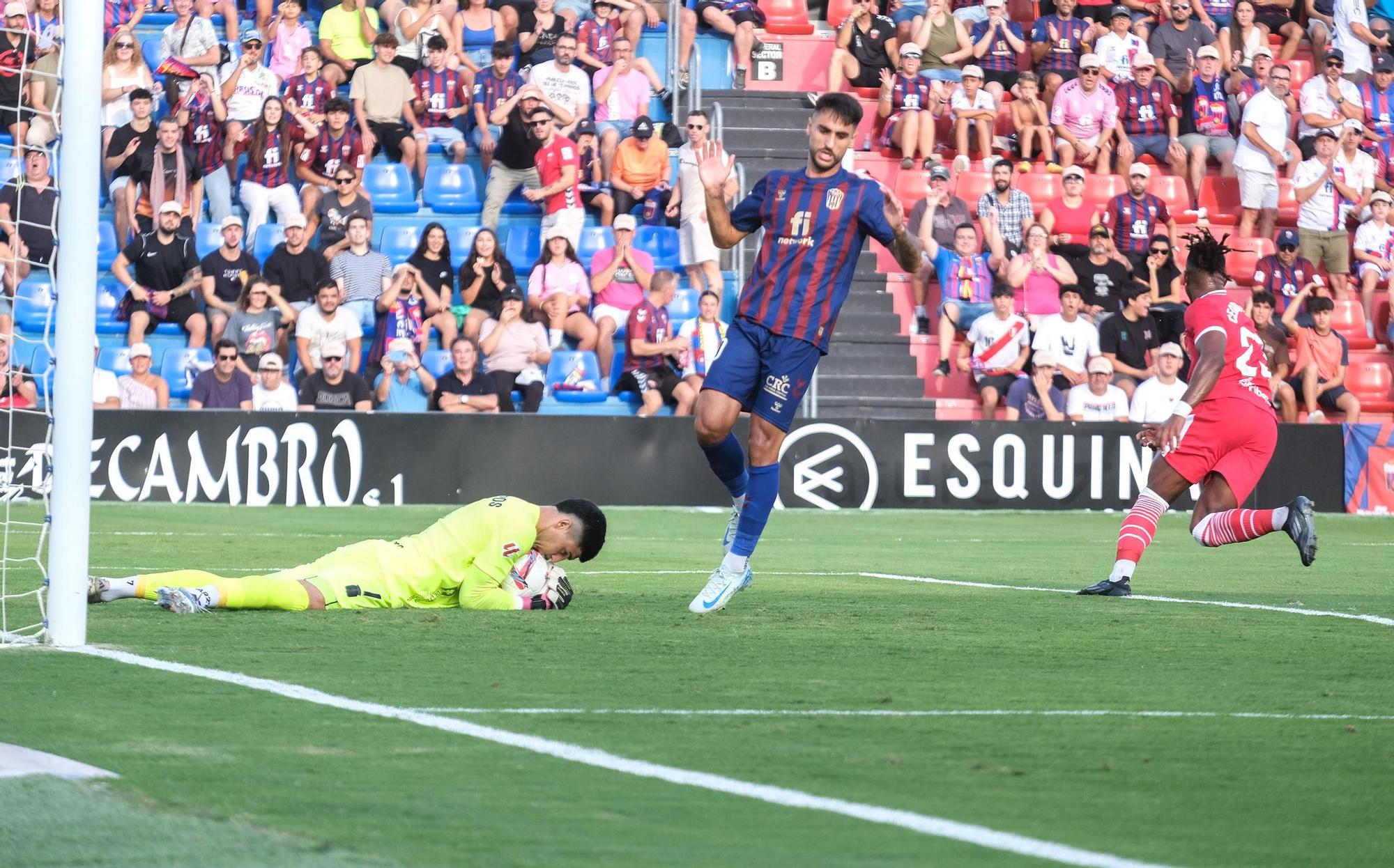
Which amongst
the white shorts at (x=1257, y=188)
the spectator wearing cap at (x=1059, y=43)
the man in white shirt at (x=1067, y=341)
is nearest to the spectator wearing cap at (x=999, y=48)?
the spectator wearing cap at (x=1059, y=43)

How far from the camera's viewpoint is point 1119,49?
21984 millimetres

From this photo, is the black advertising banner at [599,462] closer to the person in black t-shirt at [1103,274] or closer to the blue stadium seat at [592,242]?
the person in black t-shirt at [1103,274]

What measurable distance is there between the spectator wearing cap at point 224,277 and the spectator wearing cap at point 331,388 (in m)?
1.16

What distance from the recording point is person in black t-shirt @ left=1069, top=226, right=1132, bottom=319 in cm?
1995

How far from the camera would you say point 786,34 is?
22.3 m

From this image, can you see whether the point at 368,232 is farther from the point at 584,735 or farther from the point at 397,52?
the point at 584,735

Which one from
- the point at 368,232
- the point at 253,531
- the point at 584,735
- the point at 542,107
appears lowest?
the point at 253,531

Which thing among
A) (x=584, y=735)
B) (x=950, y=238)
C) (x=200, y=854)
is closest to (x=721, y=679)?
(x=584, y=735)

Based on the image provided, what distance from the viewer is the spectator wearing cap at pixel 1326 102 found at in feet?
73.0

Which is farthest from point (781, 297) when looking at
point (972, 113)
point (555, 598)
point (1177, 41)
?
point (1177, 41)

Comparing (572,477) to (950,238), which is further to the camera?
(950,238)

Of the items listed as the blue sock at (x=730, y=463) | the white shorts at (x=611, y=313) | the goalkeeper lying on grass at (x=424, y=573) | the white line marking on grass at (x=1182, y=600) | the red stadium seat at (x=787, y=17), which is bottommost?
the white line marking on grass at (x=1182, y=600)

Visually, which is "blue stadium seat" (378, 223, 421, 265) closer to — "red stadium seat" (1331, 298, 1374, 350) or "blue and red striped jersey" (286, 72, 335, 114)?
"blue and red striped jersey" (286, 72, 335, 114)

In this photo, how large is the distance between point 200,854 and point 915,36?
19341 mm
